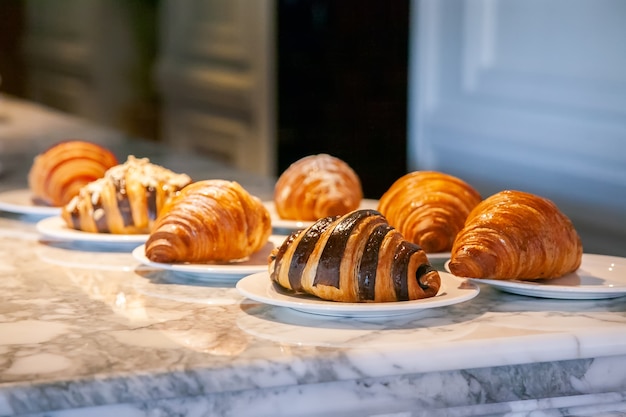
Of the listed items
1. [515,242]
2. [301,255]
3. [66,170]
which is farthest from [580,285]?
[66,170]

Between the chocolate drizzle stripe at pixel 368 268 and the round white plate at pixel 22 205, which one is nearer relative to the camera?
the chocolate drizzle stripe at pixel 368 268

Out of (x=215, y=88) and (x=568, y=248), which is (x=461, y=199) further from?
(x=215, y=88)

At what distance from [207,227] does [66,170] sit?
521 millimetres

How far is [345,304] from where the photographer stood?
3.44 feet

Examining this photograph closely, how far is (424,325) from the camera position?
1056 millimetres

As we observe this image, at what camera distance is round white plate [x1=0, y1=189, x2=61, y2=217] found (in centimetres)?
168

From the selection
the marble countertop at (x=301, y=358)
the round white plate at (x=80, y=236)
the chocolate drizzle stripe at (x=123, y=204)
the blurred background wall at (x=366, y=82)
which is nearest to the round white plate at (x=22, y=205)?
the round white plate at (x=80, y=236)

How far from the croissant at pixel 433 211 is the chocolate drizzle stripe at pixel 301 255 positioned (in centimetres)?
26

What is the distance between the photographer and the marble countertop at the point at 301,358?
0.91 metres

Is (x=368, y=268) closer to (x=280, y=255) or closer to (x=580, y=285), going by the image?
(x=280, y=255)

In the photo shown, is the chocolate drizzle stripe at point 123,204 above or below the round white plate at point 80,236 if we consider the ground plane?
above

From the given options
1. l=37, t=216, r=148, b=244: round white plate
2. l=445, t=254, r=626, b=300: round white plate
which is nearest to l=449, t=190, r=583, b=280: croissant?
l=445, t=254, r=626, b=300: round white plate

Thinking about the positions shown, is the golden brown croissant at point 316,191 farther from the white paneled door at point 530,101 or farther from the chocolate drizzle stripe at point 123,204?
the white paneled door at point 530,101

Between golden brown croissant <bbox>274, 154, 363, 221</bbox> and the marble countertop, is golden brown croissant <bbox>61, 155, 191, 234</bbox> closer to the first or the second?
golden brown croissant <bbox>274, 154, 363, 221</bbox>
